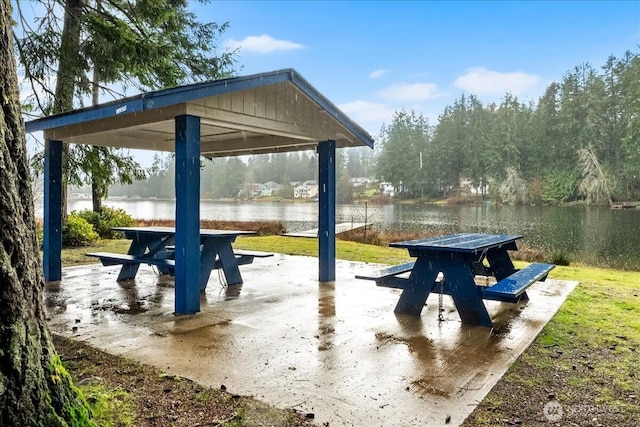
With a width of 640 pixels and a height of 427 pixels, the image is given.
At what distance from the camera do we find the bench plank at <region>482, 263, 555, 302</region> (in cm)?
351

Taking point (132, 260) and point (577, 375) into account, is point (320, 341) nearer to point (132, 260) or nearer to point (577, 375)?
point (577, 375)

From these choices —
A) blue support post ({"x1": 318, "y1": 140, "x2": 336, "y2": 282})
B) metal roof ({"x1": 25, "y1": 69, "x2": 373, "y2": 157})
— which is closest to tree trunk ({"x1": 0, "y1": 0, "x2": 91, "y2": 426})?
metal roof ({"x1": 25, "y1": 69, "x2": 373, "y2": 157})

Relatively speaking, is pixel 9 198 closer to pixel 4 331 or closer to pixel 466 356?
pixel 4 331

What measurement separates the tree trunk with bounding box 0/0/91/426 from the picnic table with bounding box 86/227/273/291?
303 centimetres

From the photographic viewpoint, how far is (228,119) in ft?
15.2

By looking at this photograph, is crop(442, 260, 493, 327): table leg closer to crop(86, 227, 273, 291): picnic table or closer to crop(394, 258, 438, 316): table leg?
crop(394, 258, 438, 316): table leg

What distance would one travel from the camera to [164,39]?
862 cm

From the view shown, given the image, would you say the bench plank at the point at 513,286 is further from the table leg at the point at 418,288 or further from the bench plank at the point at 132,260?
the bench plank at the point at 132,260

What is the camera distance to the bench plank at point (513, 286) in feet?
11.5

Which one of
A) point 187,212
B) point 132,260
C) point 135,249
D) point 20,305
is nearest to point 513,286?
point 187,212

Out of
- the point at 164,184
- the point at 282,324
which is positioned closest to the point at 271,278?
the point at 282,324

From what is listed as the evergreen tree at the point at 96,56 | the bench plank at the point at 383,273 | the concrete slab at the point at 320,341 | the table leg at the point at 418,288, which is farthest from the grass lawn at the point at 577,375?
the evergreen tree at the point at 96,56

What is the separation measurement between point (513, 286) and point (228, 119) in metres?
3.13

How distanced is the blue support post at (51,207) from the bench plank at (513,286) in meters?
5.43
